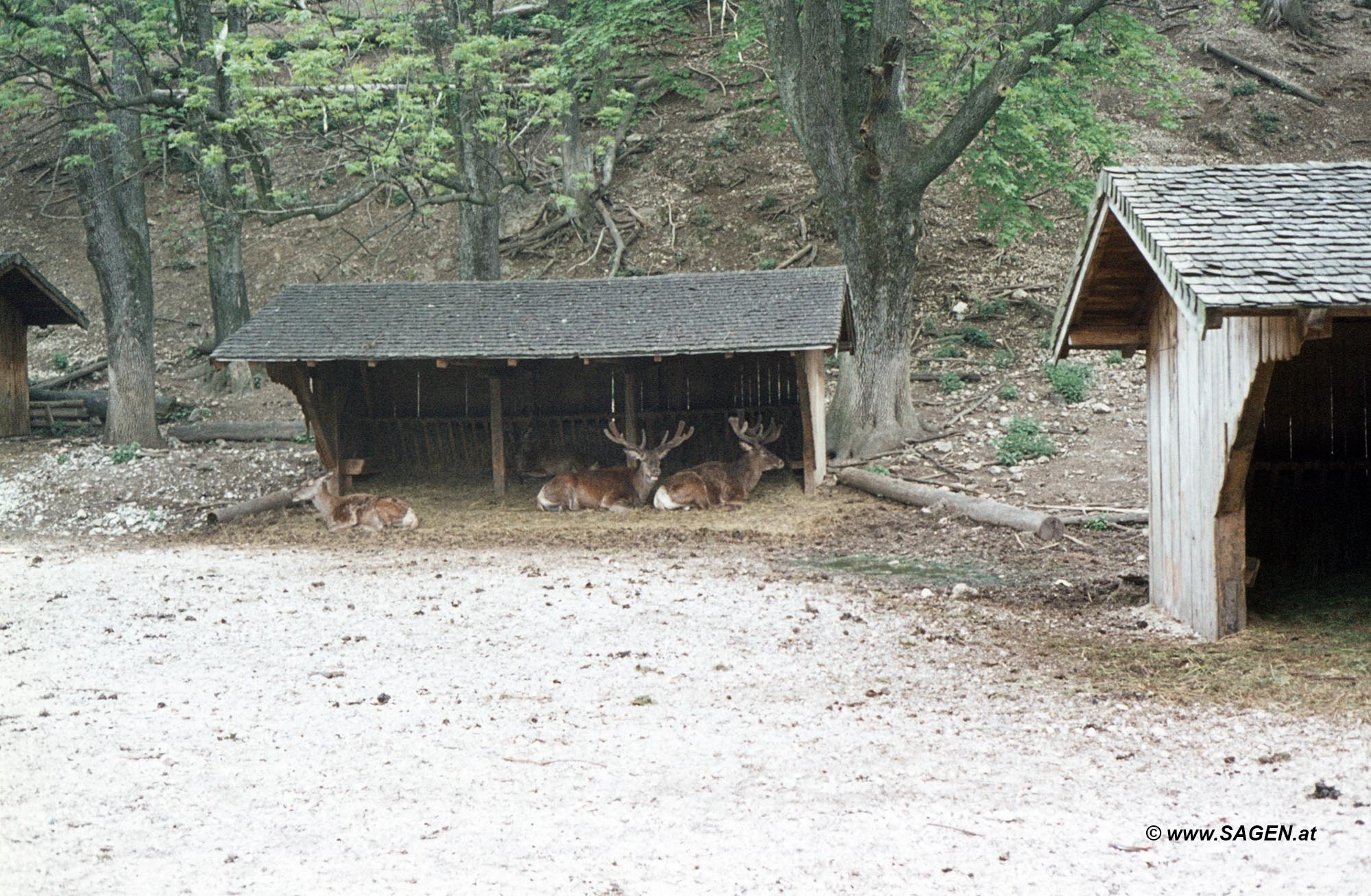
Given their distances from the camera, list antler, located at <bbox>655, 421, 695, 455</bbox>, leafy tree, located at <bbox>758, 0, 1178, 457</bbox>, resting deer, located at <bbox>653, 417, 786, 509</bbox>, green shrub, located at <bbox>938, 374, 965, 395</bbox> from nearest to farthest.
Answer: resting deer, located at <bbox>653, 417, 786, 509</bbox> → antler, located at <bbox>655, 421, 695, 455</bbox> → leafy tree, located at <bbox>758, 0, 1178, 457</bbox> → green shrub, located at <bbox>938, 374, 965, 395</bbox>

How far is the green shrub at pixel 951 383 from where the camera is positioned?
19078mm

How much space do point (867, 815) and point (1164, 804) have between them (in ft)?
3.69

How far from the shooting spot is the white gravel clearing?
14.2ft

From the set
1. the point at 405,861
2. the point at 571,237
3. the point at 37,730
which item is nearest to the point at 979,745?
the point at 405,861

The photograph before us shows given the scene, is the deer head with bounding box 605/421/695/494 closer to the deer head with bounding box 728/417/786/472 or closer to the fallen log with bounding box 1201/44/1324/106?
the deer head with bounding box 728/417/786/472

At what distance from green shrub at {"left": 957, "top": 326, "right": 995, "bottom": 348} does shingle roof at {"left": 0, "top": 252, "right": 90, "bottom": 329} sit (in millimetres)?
13717

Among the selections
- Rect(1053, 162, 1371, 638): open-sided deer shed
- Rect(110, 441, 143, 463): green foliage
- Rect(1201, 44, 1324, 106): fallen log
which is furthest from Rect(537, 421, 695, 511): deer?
Rect(1201, 44, 1324, 106): fallen log

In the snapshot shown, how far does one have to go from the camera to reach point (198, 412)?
808 inches

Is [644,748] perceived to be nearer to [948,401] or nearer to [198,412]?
[948,401]

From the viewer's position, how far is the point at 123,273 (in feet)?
→ 60.3

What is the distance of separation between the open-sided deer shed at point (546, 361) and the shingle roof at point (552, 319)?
0.03 meters

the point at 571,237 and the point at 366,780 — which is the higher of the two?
the point at 571,237

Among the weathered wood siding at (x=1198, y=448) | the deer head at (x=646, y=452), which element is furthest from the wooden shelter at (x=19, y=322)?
the weathered wood siding at (x=1198, y=448)

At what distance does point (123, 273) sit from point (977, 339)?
13.0m
